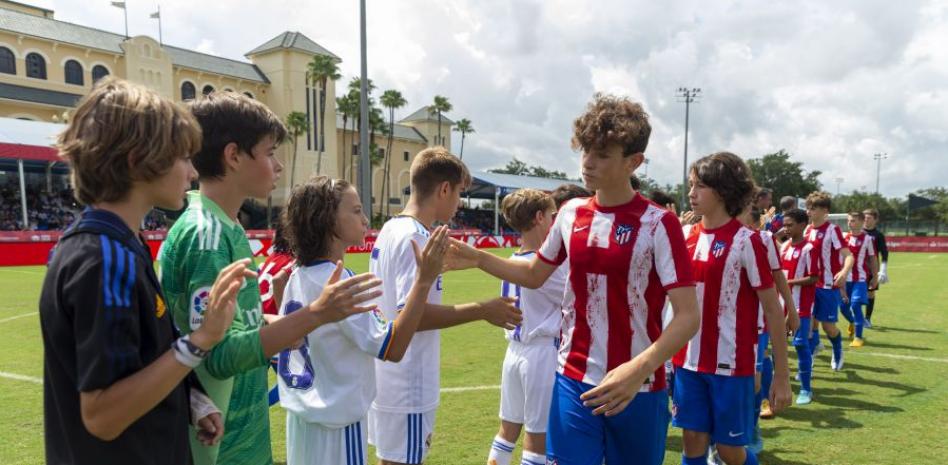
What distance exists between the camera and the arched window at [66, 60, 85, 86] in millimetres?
47678

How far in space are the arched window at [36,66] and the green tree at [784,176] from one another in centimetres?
9142

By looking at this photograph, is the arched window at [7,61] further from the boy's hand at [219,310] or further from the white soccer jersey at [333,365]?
the boy's hand at [219,310]

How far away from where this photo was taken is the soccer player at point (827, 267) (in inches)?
311

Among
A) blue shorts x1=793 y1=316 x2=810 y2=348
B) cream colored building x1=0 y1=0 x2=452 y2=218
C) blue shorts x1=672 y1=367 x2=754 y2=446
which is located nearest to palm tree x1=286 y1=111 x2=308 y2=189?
cream colored building x1=0 y1=0 x2=452 y2=218

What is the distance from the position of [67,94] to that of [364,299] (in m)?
56.2

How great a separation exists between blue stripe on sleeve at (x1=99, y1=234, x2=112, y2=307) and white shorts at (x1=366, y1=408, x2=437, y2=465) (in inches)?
79.6

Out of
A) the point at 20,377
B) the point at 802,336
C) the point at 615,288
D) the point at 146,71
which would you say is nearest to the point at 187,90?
the point at 146,71

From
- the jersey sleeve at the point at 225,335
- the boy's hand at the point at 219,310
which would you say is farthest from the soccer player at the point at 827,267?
the boy's hand at the point at 219,310

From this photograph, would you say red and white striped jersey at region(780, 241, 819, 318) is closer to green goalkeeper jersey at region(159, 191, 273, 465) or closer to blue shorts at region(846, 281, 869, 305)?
blue shorts at region(846, 281, 869, 305)

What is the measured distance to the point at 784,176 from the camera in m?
95.9

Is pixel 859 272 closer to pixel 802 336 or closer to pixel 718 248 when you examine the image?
pixel 802 336

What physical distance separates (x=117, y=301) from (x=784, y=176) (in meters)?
108

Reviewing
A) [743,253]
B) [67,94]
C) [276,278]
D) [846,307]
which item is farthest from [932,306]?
[67,94]

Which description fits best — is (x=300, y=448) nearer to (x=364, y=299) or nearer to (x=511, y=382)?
(x=364, y=299)
